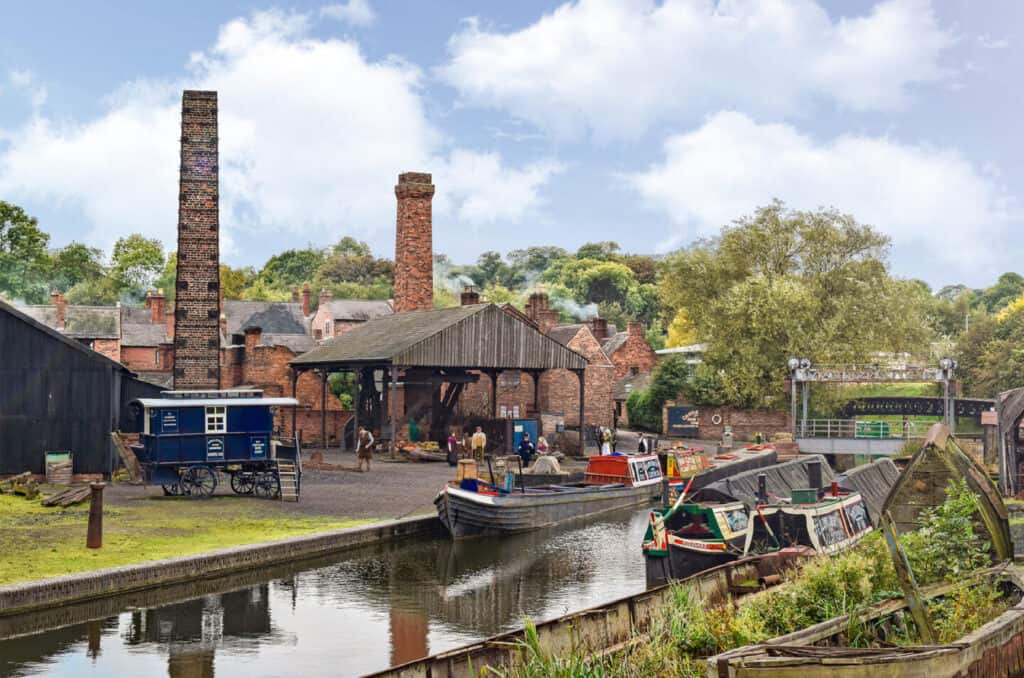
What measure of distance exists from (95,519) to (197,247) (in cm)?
1882

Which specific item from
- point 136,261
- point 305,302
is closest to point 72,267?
point 136,261

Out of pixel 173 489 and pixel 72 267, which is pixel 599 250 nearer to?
pixel 72 267

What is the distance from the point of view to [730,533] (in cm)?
2162

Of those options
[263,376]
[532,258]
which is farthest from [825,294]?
[532,258]

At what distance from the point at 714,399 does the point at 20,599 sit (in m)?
44.2

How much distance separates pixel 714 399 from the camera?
57562mm

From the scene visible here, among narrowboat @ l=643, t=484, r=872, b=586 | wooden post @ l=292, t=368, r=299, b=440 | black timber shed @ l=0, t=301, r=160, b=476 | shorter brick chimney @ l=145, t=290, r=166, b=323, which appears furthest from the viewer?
shorter brick chimney @ l=145, t=290, r=166, b=323

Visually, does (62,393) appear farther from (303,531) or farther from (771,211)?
(771,211)

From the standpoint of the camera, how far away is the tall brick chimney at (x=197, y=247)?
125 feet

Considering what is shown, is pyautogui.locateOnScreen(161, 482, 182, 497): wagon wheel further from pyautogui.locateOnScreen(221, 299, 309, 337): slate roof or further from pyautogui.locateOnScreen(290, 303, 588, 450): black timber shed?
pyautogui.locateOnScreen(221, 299, 309, 337): slate roof

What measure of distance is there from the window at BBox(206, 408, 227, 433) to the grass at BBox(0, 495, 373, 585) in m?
1.81

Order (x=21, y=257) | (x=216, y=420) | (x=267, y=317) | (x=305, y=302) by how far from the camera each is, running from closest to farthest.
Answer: (x=216, y=420)
(x=267, y=317)
(x=305, y=302)
(x=21, y=257)

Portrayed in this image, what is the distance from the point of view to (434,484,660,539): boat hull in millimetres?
26500

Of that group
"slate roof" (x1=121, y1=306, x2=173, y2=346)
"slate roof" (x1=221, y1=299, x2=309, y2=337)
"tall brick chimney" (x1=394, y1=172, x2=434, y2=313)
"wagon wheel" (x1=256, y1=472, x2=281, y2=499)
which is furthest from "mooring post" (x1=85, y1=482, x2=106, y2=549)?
"slate roof" (x1=221, y1=299, x2=309, y2=337)
